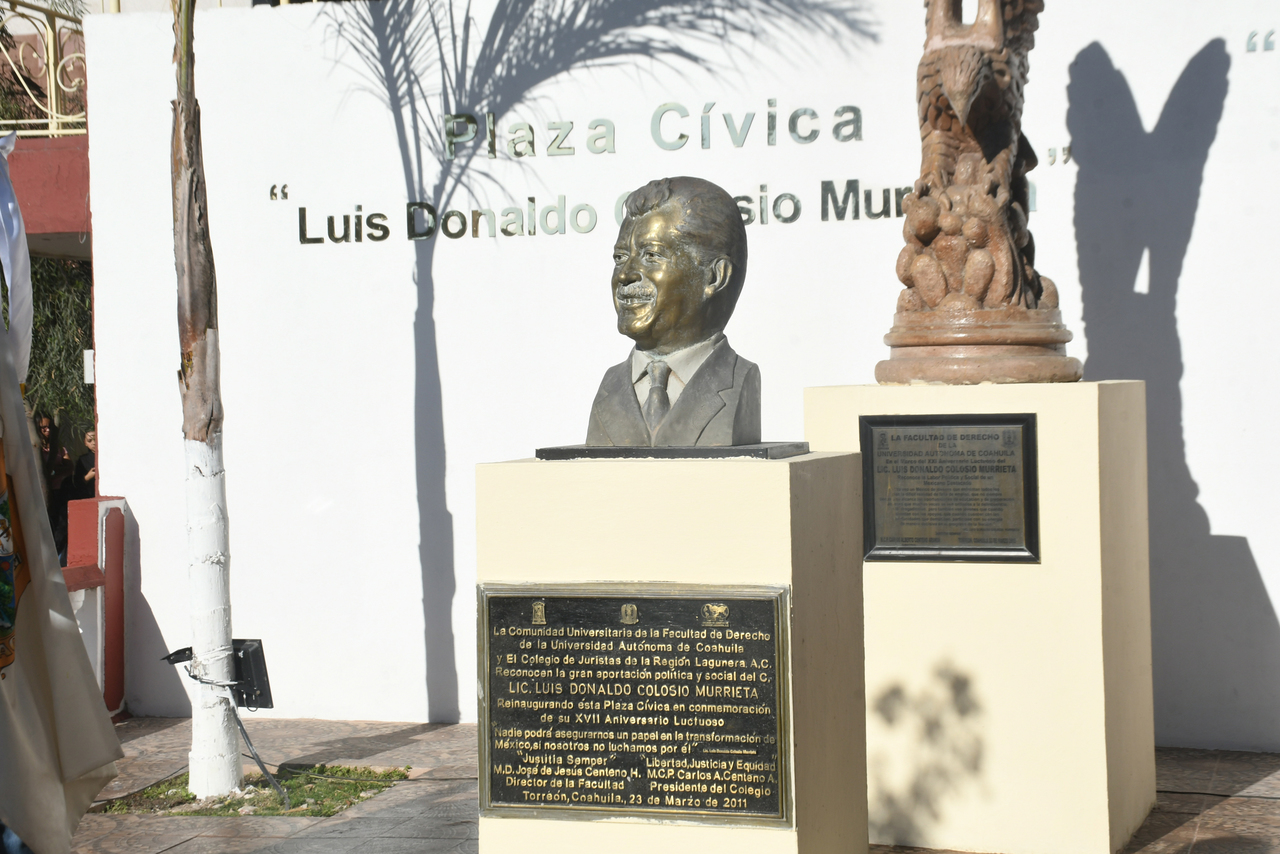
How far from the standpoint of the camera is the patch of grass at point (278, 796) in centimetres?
569

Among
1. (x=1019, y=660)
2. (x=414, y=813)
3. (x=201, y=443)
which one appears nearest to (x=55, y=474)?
(x=201, y=443)

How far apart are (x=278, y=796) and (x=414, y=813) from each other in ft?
2.26

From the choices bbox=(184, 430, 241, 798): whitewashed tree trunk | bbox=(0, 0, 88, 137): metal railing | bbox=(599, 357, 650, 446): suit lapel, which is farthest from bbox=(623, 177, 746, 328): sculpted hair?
bbox=(0, 0, 88, 137): metal railing

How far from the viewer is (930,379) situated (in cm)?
518

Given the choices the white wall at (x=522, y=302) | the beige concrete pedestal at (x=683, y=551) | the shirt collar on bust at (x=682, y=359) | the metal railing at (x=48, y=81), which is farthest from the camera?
the metal railing at (x=48, y=81)

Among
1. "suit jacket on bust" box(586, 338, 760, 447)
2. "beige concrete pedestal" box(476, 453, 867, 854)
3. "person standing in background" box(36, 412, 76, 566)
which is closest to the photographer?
"beige concrete pedestal" box(476, 453, 867, 854)

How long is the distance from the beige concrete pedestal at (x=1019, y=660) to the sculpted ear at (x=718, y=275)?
59.7 inches

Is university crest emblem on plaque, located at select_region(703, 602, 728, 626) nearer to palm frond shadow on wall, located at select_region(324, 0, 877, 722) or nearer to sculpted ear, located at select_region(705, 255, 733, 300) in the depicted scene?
sculpted ear, located at select_region(705, 255, 733, 300)

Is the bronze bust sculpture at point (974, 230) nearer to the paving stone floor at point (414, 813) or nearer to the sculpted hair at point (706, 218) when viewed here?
the sculpted hair at point (706, 218)

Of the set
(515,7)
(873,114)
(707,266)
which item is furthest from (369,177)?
(707,266)

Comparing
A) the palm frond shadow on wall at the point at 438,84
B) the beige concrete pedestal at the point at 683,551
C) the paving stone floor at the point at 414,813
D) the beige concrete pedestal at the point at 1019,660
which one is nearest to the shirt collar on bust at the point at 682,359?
the beige concrete pedestal at the point at 683,551

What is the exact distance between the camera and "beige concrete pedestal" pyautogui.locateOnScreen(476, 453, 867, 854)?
10.8 ft

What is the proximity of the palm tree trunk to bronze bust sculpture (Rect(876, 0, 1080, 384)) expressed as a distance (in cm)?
292

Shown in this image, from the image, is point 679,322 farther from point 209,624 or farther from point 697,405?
point 209,624
